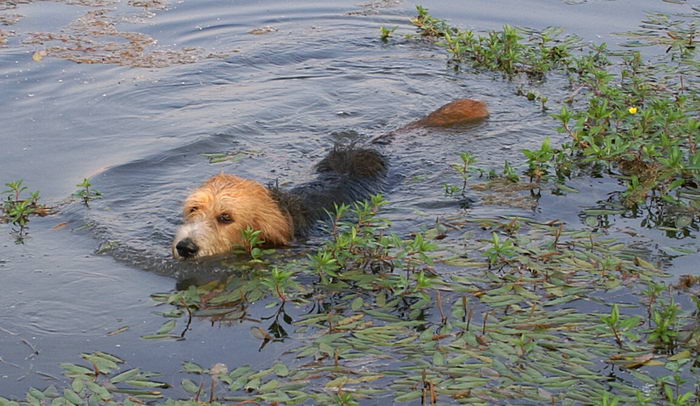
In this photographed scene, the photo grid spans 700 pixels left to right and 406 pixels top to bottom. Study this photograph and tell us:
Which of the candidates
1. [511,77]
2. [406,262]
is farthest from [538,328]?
[511,77]

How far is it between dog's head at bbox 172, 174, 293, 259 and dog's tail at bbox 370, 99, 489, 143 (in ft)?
7.60

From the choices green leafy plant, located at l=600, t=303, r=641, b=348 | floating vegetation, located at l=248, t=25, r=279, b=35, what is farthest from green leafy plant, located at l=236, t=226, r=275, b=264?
floating vegetation, located at l=248, t=25, r=279, b=35

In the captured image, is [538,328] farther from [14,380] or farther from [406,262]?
[14,380]

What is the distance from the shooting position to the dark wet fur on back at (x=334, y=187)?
7363 millimetres

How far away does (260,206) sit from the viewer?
23.4 ft

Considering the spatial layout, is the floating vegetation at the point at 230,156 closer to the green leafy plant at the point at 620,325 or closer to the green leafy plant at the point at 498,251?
the green leafy plant at the point at 498,251

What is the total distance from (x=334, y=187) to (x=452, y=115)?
2071 millimetres

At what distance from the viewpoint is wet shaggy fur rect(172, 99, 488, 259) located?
690 centimetres

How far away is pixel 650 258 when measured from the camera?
659 cm

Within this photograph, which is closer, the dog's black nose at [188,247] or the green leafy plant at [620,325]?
the green leafy plant at [620,325]

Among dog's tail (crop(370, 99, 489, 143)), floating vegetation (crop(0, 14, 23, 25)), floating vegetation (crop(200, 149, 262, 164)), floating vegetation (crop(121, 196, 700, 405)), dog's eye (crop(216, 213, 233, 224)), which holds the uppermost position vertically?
floating vegetation (crop(0, 14, 23, 25))

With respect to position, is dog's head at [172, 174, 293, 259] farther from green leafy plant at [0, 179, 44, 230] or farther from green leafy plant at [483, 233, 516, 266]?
green leafy plant at [483, 233, 516, 266]

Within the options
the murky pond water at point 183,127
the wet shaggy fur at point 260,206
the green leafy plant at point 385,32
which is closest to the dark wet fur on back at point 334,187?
the wet shaggy fur at point 260,206

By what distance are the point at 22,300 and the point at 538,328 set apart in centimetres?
322
